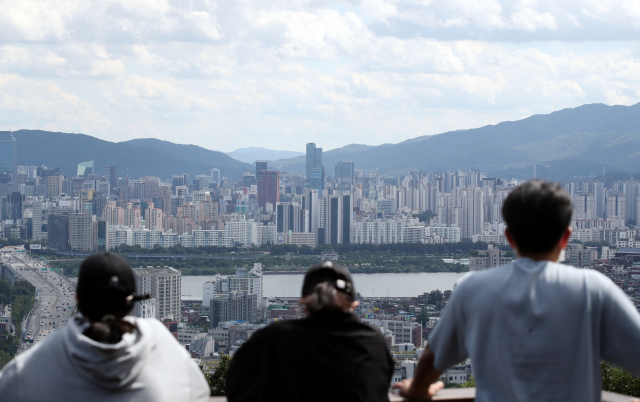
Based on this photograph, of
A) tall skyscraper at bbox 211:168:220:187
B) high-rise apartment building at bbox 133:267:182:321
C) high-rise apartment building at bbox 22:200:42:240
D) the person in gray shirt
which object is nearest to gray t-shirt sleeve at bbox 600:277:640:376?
the person in gray shirt

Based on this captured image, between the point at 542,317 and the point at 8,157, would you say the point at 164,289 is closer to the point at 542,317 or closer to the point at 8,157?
the point at 542,317

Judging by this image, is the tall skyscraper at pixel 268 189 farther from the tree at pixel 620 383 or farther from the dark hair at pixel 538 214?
the dark hair at pixel 538 214

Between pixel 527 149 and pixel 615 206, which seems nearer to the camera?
pixel 615 206

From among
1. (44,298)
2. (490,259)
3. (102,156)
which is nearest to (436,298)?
(490,259)

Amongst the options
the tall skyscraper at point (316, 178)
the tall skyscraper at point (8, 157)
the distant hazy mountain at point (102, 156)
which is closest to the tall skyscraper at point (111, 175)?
the distant hazy mountain at point (102, 156)

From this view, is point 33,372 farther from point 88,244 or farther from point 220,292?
point 88,244

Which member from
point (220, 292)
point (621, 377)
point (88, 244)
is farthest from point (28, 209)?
point (621, 377)
